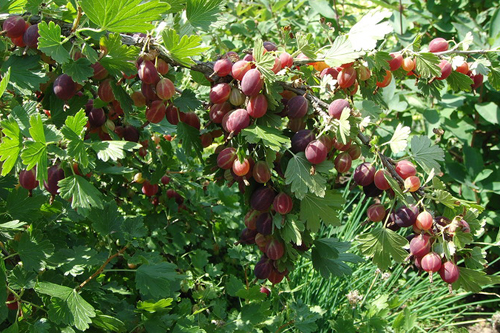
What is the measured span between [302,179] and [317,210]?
0.09 meters

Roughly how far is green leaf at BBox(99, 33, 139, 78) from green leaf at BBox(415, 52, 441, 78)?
0.55 metres

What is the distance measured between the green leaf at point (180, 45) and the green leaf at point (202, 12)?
17 centimetres

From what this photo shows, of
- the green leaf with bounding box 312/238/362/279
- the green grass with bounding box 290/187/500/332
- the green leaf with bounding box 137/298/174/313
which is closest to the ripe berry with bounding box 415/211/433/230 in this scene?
the green leaf with bounding box 312/238/362/279

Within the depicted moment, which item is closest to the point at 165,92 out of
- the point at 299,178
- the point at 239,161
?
the point at 239,161

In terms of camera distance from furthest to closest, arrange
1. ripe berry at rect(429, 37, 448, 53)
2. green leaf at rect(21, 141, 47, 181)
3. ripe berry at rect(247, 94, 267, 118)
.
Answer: ripe berry at rect(429, 37, 448, 53) → ripe berry at rect(247, 94, 267, 118) → green leaf at rect(21, 141, 47, 181)

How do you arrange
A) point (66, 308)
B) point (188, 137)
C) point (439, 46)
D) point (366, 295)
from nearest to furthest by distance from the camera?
point (66, 308) → point (188, 137) → point (439, 46) → point (366, 295)

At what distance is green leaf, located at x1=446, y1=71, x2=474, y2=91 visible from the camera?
3.06 ft

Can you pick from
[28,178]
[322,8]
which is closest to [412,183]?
[28,178]

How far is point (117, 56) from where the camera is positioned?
2.40 feet

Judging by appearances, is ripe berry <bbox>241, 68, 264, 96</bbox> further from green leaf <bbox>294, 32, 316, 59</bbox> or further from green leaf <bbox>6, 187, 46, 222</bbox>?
green leaf <bbox>6, 187, 46, 222</bbox>

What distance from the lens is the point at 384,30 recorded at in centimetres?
74

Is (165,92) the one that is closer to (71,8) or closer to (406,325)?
(71,8)

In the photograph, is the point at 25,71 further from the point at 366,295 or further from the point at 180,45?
the point at 366,295

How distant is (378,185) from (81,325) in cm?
58
